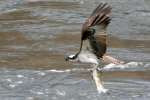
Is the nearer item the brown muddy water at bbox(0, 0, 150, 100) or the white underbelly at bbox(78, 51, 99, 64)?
the white underbelly at bbox(78, 51, 99, 64)

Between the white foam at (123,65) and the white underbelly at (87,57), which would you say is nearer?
the white underbelly at (87,57)

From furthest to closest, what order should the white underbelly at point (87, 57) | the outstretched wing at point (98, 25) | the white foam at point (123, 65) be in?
1. the white foam at point (123, 65)
2. the white underbelly at point (87, 57)
3. the outstretched wing at point (98, 25)

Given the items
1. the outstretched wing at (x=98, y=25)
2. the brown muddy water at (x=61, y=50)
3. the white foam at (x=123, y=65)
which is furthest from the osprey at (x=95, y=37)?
the white foam at (x=123, y=65)

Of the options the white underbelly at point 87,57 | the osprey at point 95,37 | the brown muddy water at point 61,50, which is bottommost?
the brown muddy water at point 61,50

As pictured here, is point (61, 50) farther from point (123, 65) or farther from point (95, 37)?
point (95, 37)

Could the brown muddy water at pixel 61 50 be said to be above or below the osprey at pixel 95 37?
below

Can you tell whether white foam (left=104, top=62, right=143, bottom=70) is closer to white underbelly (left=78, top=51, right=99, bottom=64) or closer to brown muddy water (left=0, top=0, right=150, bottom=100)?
brown muddy water (left=0, top=0, right=150, bottom=100)

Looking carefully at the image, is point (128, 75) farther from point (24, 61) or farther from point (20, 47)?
point (20, 47)

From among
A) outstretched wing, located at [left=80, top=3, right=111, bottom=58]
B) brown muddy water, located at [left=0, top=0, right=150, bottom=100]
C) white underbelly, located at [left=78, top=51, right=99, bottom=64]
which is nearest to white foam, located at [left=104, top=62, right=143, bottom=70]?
brown muddy water, located at [left=0, top=0, right=150, bottom=100]

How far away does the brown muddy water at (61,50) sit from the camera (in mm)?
8258

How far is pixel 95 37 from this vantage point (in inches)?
271

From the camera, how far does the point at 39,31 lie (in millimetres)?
11969

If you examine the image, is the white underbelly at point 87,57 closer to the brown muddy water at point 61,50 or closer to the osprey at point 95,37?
the osprey at point 95,37

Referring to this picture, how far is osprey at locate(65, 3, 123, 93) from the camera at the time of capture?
6.77 metres
